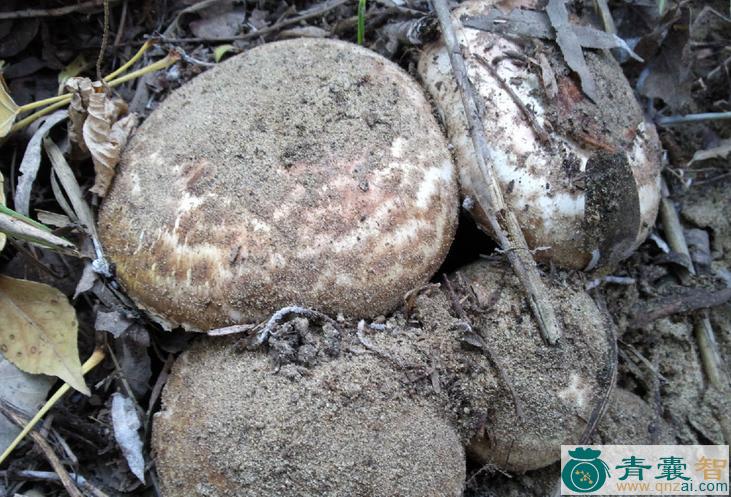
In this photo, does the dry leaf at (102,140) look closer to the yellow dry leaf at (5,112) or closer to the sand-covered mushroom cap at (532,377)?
the yellow dry leaf at (5,112)

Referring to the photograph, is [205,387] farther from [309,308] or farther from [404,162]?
[404,162]

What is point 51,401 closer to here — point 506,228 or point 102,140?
point 102,140

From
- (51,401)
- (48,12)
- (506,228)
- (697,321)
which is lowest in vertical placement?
(697,321)

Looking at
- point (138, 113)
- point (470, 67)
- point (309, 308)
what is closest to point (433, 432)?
point (309, 308)

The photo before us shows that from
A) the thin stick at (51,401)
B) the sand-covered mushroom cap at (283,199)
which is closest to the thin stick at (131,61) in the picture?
the sand-covered mushroom cap at (283,199)

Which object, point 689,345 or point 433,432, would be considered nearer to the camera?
point 433,432

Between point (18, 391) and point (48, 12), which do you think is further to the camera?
point (48, 12)

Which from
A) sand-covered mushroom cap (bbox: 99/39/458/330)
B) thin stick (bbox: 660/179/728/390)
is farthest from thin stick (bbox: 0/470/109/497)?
thin stick (bbox: 660/179/728/390)

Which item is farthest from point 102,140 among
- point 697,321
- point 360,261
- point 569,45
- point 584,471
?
point 697,321
